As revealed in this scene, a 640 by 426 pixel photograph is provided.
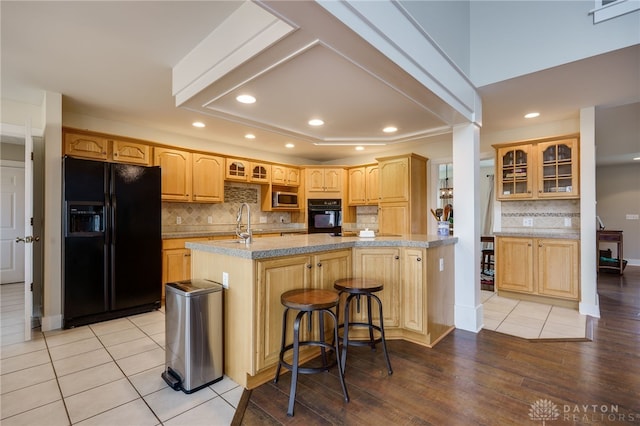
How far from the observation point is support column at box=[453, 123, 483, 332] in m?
3.27

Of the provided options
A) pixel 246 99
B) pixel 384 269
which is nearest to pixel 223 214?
pixel 246 99

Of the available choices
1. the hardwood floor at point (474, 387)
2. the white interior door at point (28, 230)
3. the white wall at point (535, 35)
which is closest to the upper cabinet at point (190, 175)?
the white interior door at point (28, 230)

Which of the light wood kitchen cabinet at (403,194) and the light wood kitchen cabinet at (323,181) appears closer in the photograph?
the light wood kitchen cabinet at (403,194)

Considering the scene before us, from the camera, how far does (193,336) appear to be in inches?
81.4

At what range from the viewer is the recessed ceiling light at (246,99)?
300 centimetres

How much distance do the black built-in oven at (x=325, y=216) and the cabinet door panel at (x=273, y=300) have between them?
3804 mm

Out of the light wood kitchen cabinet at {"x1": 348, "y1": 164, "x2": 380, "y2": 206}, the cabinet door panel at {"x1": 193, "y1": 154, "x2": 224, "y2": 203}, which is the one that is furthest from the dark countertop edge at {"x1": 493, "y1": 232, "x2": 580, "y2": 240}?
the cabinet door panel at {"x1": 193, "y1": 154, "x2": 224, "y2": 203}

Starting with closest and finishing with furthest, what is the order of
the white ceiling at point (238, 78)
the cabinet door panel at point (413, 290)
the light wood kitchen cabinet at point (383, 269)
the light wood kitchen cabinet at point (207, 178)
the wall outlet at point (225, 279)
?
the white ceiling at point (238, 78) < the wall outlet at point (225, 279) < the cabinet door panel at point (413, 290) < the light wood kitchen cabinet at point (383, 269) < the light wood kitchen cabinet at point (207, 178)

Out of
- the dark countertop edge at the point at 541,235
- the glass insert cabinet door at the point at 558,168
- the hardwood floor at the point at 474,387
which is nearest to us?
the hardwood floor at the point at 474,387

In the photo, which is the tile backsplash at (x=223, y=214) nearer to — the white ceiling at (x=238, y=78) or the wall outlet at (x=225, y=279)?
the white ceiling at (x=238, y=78)

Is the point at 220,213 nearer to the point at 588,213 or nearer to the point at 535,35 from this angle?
the point at 535,35

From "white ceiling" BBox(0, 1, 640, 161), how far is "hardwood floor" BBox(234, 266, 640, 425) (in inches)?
87.0

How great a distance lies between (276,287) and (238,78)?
5.19 ft

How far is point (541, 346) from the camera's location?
278 centimetres
